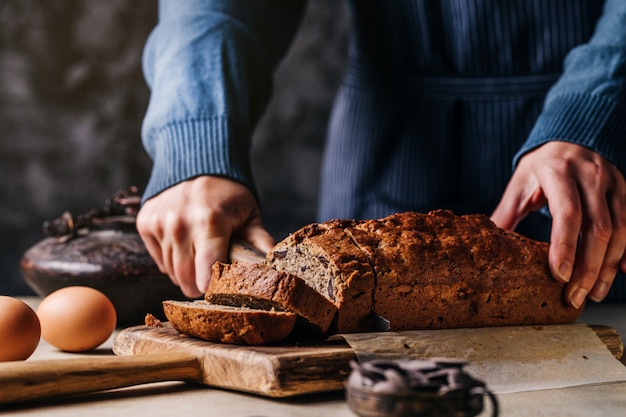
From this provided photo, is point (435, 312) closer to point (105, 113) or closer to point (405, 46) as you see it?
point (405, 46)

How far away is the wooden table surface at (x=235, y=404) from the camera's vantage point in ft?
4.92

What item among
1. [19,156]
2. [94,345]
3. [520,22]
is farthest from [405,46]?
[19,156]

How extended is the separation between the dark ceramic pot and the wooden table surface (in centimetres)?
77

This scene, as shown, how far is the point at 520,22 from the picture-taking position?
113 inches

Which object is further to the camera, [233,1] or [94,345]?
[233,1]

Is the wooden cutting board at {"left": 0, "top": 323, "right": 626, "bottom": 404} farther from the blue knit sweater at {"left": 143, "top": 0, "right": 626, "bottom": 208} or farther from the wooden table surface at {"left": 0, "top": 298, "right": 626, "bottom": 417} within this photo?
the blue knit sweater at {"left": 143, "top": 0, "right": 626, "bottom": 208}

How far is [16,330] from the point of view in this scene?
1.82 metres

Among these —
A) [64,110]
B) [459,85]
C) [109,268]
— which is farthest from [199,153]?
[64,110]

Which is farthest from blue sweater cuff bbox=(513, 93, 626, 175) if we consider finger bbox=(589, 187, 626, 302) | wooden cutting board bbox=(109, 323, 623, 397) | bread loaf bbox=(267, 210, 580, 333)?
wooden cutting board bbox=(109, 323, 623, 397)

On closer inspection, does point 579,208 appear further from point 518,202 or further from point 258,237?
point 258,237

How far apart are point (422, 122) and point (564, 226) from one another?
1082 millimetres

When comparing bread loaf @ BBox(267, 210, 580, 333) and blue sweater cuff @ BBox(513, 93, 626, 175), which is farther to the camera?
blue sweater cuff @ BBox(513, 93, 626, 175)

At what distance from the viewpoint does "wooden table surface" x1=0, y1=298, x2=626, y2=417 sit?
4.92ft

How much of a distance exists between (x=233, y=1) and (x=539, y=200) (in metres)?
1.26
